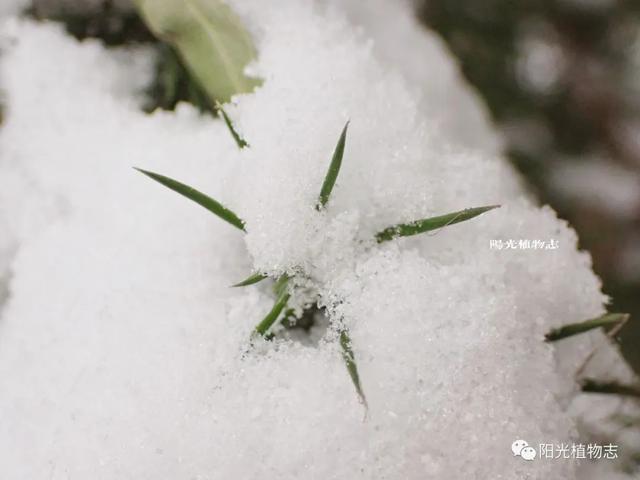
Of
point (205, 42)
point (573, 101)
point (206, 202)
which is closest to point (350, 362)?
point (206, 202)

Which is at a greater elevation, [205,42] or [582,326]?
[205,42]

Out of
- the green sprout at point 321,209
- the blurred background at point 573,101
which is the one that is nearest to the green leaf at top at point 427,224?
the green sprout at point 321,209

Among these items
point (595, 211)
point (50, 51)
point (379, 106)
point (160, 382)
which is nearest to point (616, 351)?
point (379, 106)

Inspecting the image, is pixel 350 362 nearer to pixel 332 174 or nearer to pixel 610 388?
pixel 332 174

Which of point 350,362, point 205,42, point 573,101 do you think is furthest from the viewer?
point 573,101

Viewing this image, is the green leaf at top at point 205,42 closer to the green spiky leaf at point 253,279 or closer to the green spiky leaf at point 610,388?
the green spiky leaf at point 253,279

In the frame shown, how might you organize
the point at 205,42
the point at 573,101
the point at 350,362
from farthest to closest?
the point at 573,101
the point at 205,42
the point at 350,362
